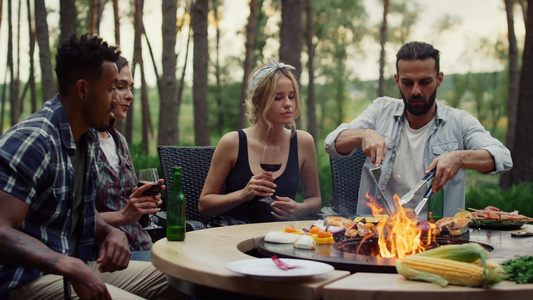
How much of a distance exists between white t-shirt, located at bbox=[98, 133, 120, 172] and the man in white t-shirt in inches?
55.5

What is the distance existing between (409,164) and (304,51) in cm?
2111

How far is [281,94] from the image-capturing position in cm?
395

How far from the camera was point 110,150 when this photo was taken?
142 inches

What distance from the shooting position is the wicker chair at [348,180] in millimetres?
4418

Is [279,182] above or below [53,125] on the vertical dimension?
below

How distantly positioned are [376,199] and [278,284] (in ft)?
7.77

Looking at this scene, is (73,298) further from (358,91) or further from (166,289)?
(358,91)

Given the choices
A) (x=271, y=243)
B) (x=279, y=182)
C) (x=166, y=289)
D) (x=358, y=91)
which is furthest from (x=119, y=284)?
(x=358, y=91)

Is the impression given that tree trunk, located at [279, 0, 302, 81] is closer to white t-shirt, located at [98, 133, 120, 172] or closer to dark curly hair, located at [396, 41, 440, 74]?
dark curly hair, located at [396, 41, 440, 74]

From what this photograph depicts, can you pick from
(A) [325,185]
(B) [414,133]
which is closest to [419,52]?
(B) [414,133]

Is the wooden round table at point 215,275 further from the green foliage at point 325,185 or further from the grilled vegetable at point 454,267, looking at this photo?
the green foliage at point 325,185

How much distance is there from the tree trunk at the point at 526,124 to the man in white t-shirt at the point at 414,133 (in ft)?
14.9

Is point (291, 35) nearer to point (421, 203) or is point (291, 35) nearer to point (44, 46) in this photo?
point (44, 46)

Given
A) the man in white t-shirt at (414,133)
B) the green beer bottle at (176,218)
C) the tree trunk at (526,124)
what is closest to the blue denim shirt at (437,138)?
the man in white t-shirt at (414,133)
